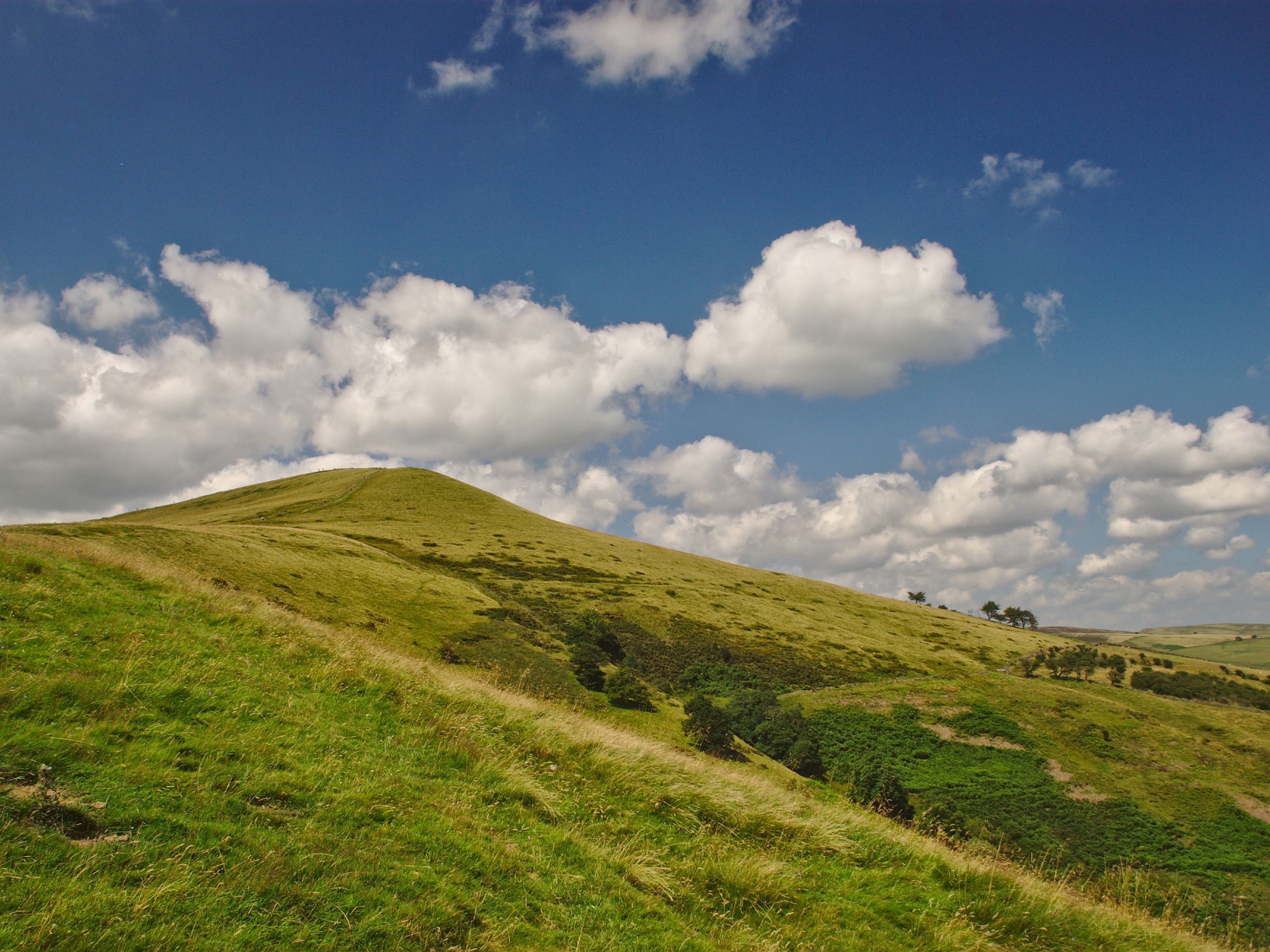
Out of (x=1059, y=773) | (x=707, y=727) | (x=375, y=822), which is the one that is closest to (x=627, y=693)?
(x=707, y=727)

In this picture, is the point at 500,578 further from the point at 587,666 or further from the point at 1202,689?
the point at 1202,689

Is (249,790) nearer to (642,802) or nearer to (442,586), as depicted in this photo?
(642,802)

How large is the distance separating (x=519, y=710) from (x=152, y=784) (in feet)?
26.0

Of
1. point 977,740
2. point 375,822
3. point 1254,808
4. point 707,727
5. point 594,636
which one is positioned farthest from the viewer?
point 977,740

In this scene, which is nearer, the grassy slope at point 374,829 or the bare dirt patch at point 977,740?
the grassy slope at point 374,829

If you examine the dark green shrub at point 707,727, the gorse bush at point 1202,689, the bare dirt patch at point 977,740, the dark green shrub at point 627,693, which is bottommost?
the bare dirt patch at point 977,740

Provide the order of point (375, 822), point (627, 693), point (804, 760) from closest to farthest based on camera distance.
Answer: point (375, 822), point (627, 693), point (804, 760)

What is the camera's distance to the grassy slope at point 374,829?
6293 mm

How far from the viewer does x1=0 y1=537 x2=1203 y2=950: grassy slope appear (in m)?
6.29

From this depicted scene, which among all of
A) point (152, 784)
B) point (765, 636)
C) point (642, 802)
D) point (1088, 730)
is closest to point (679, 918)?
point (642, 802)

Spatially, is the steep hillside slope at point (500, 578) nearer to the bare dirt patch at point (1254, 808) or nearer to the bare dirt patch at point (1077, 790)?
the bare dirt patch at point (1077, 790)

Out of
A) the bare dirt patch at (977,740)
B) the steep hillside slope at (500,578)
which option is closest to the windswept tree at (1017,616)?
the steep hillside slope at (500,578)

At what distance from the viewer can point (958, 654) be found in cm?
9806

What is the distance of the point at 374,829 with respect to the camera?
27.3 ft
